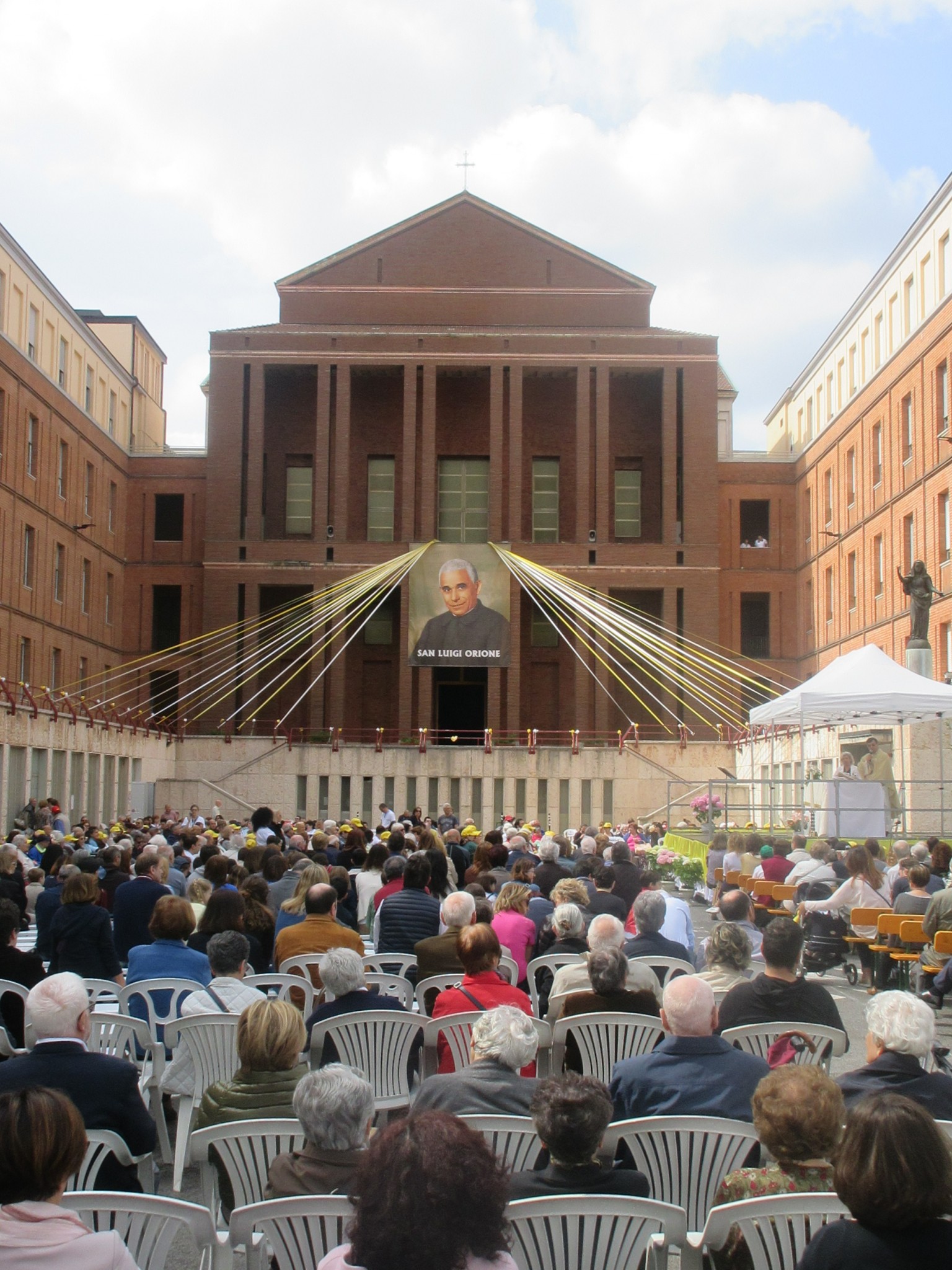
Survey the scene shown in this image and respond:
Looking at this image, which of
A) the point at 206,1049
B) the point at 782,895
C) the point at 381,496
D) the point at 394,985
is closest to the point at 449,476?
the point at 381,496

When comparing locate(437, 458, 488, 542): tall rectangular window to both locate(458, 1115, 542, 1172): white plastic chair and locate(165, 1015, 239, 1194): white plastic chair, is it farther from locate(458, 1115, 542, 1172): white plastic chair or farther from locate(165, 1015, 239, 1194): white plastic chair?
locate(458, 1115, 542, 1172): white plastic chair

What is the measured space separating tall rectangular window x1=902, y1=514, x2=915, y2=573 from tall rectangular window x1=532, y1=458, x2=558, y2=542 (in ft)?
44.1

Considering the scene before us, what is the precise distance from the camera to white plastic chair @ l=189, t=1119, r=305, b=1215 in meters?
4.38

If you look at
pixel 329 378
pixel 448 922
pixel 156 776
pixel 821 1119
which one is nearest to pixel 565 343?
pixel 329 378

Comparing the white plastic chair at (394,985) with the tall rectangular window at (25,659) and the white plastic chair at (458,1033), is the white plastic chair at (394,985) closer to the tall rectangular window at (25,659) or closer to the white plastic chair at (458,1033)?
the white plastic chair at (458,1033)

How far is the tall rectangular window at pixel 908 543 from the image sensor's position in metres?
37.9

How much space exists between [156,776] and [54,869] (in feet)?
86.1

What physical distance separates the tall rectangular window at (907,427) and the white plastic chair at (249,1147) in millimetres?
36818

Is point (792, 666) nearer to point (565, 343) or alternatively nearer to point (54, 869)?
point (565, 343)

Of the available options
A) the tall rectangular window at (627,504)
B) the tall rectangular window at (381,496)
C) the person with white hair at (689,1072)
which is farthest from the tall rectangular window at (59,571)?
the person with white hair at (689,1072)

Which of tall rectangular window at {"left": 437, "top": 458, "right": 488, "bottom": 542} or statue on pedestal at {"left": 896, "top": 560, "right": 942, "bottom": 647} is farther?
tall rectangular window at {"left": 437, "top": 458, "right": 488, "bottom": 542}

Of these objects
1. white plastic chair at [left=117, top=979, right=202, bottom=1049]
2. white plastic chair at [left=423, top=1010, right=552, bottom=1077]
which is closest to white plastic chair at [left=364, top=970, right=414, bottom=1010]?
white plastic chair at [left=423, top=1010, right=552, bottom=1077]

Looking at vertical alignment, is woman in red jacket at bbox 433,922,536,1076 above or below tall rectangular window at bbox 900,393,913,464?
below

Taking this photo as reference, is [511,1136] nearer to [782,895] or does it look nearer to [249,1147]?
[249,1147]
